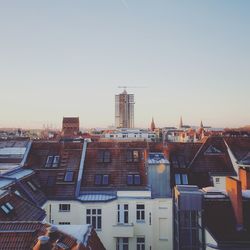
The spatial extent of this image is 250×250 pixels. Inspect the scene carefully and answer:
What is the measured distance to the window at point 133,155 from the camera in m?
37.1

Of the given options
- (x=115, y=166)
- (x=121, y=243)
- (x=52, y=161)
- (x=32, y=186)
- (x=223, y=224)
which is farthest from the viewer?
(x=52, y=161)

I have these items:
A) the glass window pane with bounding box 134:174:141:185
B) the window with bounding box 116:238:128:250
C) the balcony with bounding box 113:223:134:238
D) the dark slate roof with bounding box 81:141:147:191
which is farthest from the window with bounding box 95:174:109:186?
the window with bounding box 116:238:128:250

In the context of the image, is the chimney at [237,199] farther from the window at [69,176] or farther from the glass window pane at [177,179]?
the window at [69,176]

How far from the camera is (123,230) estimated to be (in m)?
31.0

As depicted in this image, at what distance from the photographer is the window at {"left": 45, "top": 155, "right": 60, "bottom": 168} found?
3716 centimetres

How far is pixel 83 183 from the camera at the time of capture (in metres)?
34.8

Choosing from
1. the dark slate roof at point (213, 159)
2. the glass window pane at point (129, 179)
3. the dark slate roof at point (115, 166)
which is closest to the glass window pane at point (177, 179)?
the dark slate roof at point (213, 159)

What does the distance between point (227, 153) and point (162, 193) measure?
11690 millimetres

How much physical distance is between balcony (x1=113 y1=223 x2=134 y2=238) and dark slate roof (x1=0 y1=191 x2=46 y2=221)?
26.7 feet

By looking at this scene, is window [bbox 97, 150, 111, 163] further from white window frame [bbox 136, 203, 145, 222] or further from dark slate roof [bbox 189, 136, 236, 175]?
dark slate roof [bbox 189, 136, 236, 175]

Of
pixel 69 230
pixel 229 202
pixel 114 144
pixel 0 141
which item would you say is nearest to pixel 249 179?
pixel 229 202

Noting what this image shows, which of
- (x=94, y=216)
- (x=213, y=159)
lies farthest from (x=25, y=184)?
(x=213, y=159)

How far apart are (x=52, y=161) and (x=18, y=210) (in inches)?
548

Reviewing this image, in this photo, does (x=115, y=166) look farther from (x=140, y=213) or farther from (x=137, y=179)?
(x=140, y=213)
